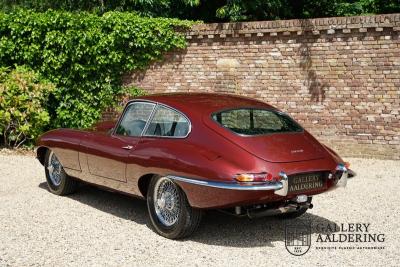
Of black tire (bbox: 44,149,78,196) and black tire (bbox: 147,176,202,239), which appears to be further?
black tire (bbox: 44,149,78,196)

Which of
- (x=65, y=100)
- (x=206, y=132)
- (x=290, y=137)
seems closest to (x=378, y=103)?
(x=290, y=137)

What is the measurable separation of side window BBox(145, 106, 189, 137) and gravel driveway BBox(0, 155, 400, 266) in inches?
42.6

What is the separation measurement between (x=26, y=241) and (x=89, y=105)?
7598 mm

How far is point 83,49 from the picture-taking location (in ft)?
41.8

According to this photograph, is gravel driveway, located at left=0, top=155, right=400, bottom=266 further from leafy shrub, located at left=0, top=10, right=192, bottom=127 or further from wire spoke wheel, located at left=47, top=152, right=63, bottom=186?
leafy shrub, located at left=0, top=10, right=192, bottom=127

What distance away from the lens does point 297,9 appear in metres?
16.2

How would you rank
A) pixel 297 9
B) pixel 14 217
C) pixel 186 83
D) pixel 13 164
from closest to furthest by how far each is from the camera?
pixel 14 217 < pixel 13 164 < pixel 186 83 < pixel 297 9

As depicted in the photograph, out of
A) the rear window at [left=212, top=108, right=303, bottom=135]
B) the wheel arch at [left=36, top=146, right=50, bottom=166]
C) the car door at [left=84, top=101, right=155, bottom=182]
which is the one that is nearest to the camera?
the rear window at [left=212, top=108, right=303, bottom=135]

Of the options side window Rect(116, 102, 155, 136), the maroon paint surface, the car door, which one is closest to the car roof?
the maroon paint surface

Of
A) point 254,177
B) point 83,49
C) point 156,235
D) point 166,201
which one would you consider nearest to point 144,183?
point 166,201

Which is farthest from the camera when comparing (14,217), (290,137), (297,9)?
(297,9)

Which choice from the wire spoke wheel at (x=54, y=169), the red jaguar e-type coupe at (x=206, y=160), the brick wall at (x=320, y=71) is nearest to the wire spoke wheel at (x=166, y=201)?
the red jaguar e-type coupe at (x=206, y=160)

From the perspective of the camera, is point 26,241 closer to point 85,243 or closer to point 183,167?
point 85,243

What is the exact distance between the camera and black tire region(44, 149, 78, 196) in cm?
773
